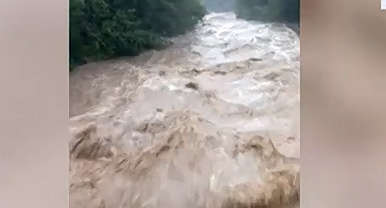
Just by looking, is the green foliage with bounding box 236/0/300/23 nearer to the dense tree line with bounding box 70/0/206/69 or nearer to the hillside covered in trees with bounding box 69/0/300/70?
Result: the hillside covered in trees with bounding box 69/0/300/70

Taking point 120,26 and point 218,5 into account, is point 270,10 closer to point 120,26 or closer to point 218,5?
point 218,5

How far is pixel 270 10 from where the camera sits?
Answer: 1.44 meters

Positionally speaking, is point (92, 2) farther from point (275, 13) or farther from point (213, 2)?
point (275, 13)

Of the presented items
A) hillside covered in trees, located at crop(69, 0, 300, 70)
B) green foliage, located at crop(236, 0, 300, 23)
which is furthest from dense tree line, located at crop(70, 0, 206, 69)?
green foliage, located at crop(236, 0, 300, 23)

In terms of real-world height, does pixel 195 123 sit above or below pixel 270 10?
below

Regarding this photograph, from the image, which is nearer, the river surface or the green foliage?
the river surface

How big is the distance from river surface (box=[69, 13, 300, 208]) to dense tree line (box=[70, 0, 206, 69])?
0.11ft

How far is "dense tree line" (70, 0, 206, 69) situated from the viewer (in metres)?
1.33

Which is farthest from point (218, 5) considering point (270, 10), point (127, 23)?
point (127, 23)

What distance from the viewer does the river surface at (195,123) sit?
1.32 meters

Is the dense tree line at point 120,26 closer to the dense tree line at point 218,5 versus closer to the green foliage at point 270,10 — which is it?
the dense tree line at point 218,5

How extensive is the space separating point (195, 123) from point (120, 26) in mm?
346

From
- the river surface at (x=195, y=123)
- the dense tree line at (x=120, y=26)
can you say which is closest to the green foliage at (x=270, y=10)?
the river surface at (x=195, y=123)

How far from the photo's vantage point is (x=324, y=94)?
1.47m
